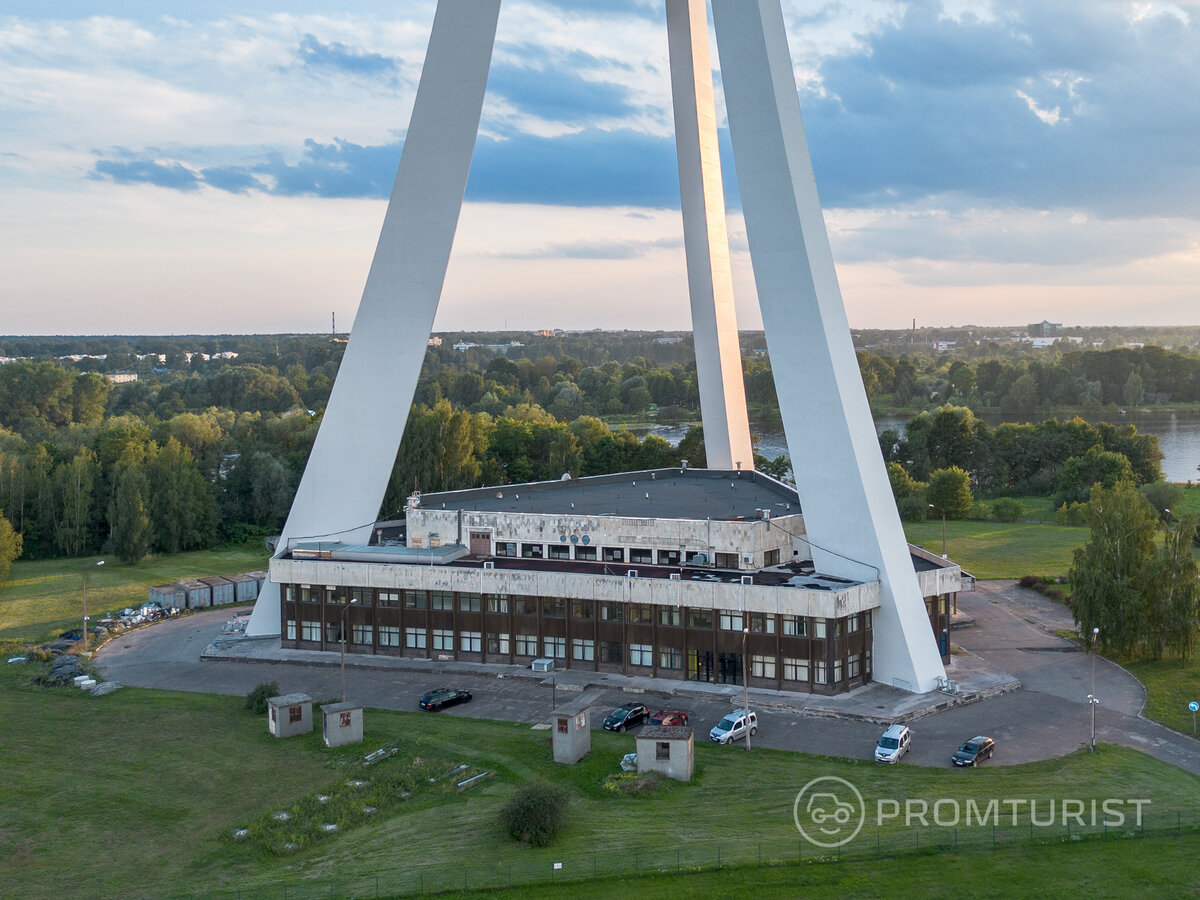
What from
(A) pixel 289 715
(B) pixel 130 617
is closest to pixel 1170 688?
(A) pixel 289 715

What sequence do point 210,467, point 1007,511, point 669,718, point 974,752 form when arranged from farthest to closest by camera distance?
point 210,467 < point 1007,511 < point 669,718 < point 974,752

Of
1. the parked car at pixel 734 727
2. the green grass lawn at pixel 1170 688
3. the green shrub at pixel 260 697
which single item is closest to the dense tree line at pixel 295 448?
the green shrub at pixel 260 697

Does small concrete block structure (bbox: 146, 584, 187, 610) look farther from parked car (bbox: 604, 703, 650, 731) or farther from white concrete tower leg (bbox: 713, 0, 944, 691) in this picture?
white concrete tower leg (bbox: 713, 0, 944, 691)

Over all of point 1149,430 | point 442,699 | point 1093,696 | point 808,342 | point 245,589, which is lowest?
point 245,589

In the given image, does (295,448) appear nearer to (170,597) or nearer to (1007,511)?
(170,597)

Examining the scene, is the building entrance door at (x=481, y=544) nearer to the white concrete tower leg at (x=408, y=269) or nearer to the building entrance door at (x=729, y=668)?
the white concrete tower leg at (x=408, y=269)

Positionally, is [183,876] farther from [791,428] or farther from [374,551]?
[791,428]
